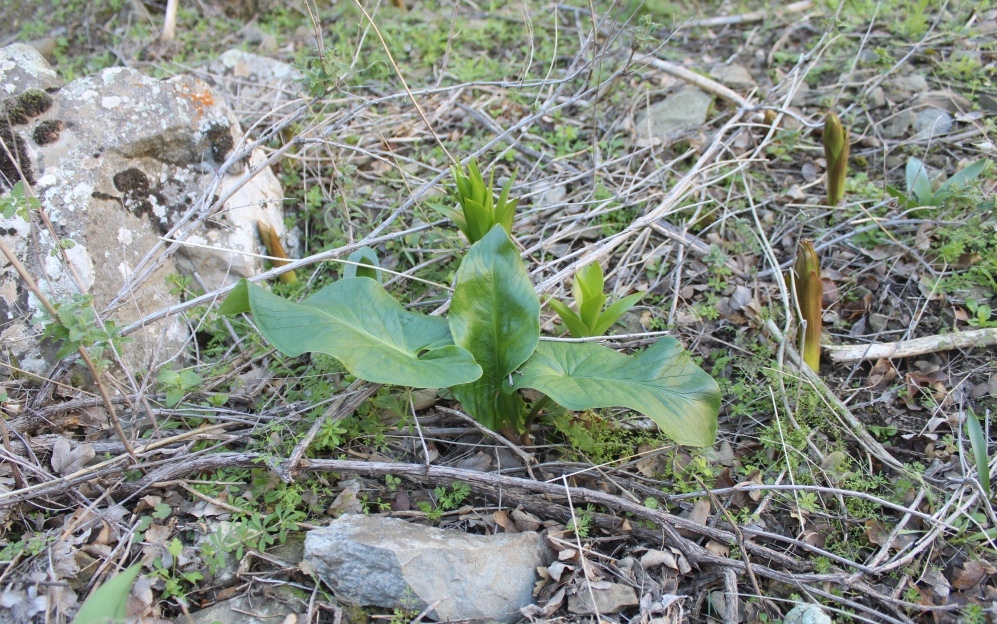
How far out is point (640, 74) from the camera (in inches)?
148

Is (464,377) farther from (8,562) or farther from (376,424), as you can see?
(8,562)

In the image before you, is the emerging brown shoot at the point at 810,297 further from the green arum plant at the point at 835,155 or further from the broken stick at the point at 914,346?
the green arum plant at the point at 835,155

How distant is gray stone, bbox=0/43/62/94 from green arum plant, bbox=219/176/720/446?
4.55 ft

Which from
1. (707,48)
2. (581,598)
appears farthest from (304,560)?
(707,48)

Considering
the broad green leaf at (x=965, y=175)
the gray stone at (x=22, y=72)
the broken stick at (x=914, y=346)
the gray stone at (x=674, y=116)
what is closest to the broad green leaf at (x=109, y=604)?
the gray stone at (x=22, y=72)

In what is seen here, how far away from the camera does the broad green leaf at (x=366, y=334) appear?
1.88 meters

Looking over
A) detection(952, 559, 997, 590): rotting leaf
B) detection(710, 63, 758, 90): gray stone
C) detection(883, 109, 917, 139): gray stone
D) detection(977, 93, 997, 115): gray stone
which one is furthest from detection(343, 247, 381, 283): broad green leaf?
detection(977, 93, 997, 115): gray stone

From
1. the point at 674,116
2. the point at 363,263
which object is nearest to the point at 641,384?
the point at 363,263

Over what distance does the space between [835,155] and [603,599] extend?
214 centimetres

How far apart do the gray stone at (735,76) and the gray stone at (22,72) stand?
10.4ft

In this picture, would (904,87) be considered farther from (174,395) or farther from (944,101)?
(174,395)

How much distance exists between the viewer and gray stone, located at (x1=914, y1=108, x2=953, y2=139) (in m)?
3.23

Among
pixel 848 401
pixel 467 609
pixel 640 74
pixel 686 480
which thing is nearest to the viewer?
pixel 467 609

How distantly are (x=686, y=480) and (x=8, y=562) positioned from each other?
1.99m
